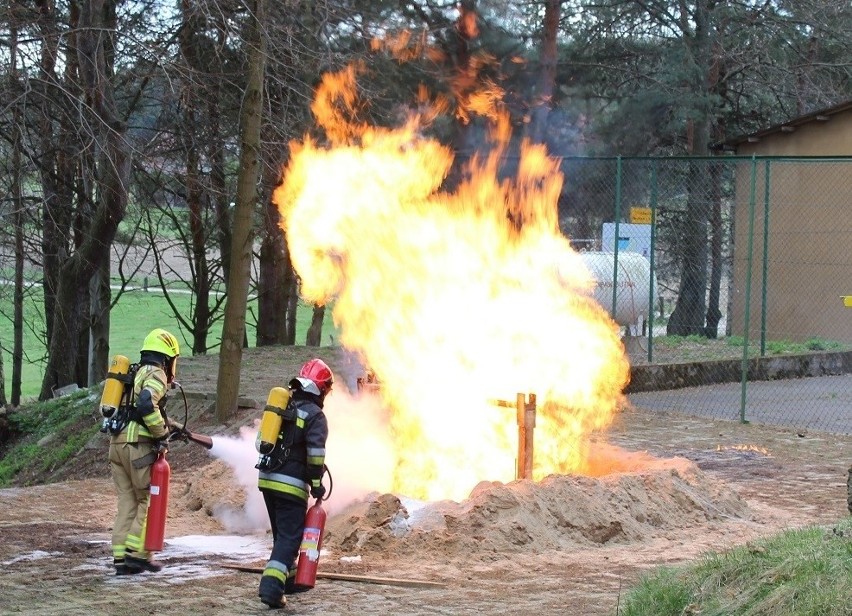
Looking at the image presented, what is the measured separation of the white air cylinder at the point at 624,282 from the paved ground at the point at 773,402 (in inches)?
80.7

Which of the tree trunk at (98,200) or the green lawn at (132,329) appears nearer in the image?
the tree trunk at (98,200)

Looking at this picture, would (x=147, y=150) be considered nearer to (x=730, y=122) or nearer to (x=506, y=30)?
(x=506, y=30)

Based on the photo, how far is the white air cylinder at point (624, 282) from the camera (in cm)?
1892

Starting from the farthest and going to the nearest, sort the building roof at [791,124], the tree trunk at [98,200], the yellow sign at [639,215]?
the building roof at [791,124] → the yellow sign at [639,215] → the tree trunk at [98,200]

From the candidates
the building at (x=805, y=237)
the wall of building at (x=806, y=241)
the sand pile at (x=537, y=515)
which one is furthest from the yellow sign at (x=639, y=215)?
the sand pile at (x=537, y=515)

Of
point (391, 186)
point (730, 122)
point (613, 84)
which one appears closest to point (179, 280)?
point (613, 84)

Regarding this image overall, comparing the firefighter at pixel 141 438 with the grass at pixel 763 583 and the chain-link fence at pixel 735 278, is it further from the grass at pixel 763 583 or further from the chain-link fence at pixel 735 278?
the chain-link fence at pixel 735 278

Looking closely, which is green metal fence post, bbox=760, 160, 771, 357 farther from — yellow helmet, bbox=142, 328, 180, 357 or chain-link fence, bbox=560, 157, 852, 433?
yellow helmet, bbox=142, 328, 180, 357

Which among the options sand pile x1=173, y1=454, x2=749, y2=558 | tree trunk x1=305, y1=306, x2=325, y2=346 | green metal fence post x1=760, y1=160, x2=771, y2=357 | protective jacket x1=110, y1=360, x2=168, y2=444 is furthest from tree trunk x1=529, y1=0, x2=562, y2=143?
tree trunk x1=305, y1=306, x2=325, y2=346

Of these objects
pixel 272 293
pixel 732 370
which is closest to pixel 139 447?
pixel 732 370

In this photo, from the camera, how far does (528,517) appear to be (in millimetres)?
8805

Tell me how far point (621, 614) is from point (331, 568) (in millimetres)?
2628

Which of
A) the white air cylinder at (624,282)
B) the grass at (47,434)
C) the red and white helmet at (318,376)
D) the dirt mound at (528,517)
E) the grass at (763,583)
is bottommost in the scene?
the grass at (47,434)

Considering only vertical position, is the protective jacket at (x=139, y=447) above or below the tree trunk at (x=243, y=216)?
below
